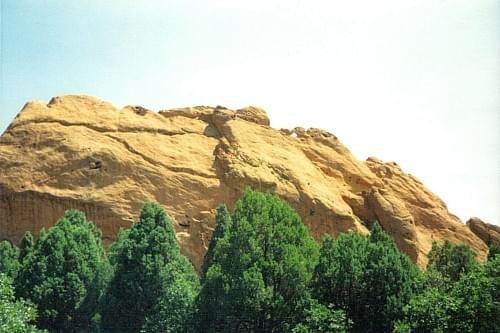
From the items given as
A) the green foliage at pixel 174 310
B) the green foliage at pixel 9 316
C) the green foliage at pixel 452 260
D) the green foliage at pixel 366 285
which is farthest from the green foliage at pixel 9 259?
the green foliage at pixel 452 260

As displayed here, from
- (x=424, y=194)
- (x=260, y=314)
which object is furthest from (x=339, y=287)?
(x=424, y=194)

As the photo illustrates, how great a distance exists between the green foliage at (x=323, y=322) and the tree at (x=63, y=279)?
11092mm

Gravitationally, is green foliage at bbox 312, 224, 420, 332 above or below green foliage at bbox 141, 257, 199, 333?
above

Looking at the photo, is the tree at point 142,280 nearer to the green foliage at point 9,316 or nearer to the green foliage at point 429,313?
the green foliage at point 9,316

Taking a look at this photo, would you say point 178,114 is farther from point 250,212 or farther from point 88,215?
point 250,212

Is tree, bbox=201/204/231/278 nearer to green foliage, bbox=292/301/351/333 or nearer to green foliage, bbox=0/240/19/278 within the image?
green foliage, bbox=292/301/351/333

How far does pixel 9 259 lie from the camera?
112 ft

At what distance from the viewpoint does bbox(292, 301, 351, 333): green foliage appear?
23.3m

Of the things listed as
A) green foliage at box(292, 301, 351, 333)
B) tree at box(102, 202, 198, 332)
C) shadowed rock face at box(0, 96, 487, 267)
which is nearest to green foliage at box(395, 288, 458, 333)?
green foliage at box(292, 301, 351, 333)

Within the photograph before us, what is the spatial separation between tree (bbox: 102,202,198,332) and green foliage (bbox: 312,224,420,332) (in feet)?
19.8

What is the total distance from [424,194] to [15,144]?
30.5 metres

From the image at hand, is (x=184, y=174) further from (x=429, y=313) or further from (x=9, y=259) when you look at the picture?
(x=429, y=313)

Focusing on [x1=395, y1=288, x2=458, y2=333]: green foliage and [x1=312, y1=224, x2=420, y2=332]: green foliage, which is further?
[x1=312, y1=224, x2=420, y2=332]: green foliage

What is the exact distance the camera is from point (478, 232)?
50.9 meters
